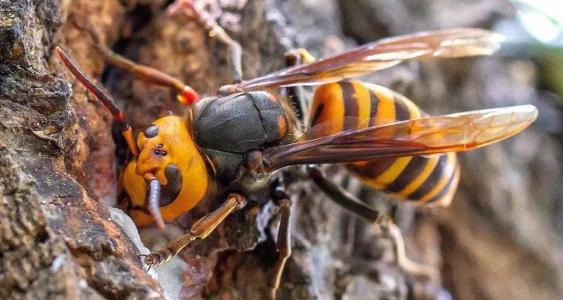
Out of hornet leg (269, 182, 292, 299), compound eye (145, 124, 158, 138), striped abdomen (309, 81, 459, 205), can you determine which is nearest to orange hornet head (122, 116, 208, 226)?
compound eye (145, 124, 158, 138)

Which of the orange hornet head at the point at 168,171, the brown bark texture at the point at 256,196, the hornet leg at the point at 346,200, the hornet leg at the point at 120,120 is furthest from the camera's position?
the hornet leg at the point at 346,200

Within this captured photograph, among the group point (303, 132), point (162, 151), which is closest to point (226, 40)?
point (303, 132)

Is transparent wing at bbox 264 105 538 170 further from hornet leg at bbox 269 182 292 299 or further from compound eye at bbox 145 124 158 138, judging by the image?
compound eye at bbox 145 124 158 138

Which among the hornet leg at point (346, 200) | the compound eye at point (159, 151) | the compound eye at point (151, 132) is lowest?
the hornet leg at point (346, 200)

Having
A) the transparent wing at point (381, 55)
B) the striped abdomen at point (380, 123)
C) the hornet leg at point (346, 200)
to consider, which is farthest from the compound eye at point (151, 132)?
the hornet leg at point (346, 200)

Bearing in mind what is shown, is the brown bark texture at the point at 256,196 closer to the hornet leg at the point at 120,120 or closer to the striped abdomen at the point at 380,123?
the hornet leg at the point at 120,120

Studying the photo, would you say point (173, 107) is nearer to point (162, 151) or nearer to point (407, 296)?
point (162, 151)

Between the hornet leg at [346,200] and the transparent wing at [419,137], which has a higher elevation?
the transparent wing at [419,137]
